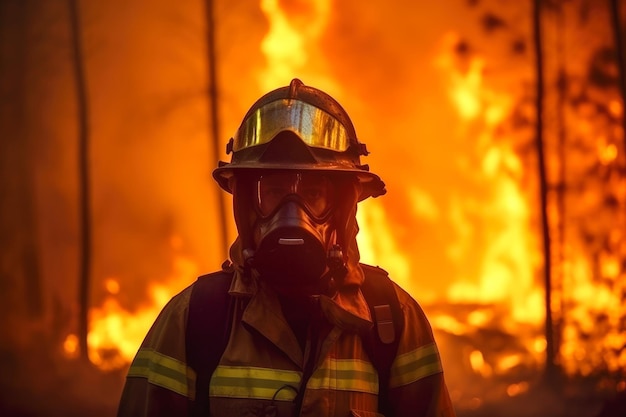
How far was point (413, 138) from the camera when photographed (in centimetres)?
832

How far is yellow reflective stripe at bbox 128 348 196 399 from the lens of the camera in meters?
2.77

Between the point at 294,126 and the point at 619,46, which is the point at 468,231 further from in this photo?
the point at 294,126

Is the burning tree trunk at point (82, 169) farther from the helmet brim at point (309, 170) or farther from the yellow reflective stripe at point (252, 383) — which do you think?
the yellow reflective stripe at point (252, 383)

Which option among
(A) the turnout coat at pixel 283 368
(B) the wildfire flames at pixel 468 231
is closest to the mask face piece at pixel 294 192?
(A) the turnout coat at pixel 283 368

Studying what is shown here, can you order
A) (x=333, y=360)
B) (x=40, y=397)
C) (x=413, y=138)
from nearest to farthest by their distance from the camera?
(x=333, y=360) → (x=40, y=397) → (x=413, y=138)

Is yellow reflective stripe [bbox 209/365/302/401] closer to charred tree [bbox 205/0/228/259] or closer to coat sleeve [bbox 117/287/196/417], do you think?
coat sleeve [bbox 117/287/196/417]

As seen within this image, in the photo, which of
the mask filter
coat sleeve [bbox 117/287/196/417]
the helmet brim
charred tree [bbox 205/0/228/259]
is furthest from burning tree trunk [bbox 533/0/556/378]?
coat sleeve [bbox 117/287/196/417]

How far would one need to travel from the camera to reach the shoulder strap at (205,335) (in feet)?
9.18

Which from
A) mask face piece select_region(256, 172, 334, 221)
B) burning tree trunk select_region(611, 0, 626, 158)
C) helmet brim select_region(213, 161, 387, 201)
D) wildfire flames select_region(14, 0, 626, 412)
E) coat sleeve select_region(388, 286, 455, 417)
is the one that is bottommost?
coat sleeve select_region(388, 286, 455, 417)

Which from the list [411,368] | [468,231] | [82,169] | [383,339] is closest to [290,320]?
[383,339]

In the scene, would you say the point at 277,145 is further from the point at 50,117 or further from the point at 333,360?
the point at 50,117

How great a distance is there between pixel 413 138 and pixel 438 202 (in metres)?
0.60

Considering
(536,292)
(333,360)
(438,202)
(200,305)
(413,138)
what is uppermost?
(413,138)

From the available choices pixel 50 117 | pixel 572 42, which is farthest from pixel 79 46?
pixel 572 42
